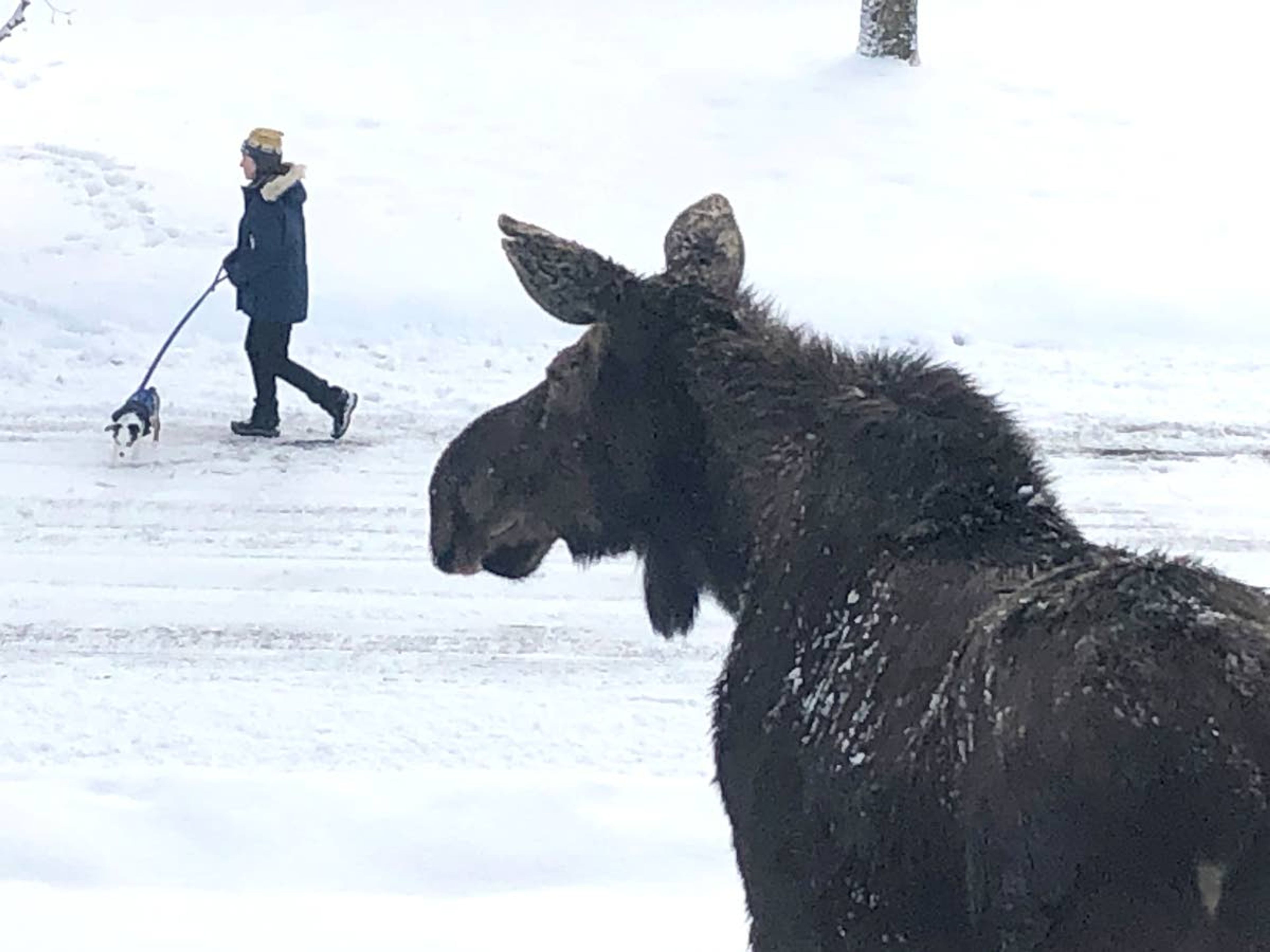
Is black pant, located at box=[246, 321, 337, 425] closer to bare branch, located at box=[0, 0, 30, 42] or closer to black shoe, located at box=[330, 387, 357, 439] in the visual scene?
black shoe, located at box=[330, 387, 357, 439]

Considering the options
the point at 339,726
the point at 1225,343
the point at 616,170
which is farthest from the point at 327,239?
the point at 339,726

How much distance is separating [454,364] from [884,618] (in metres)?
9.40

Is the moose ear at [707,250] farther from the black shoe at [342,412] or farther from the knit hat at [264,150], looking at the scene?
the knit hat at [264,150]

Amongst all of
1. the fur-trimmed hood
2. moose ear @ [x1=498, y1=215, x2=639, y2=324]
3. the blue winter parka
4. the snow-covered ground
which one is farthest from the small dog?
moose ear @ [x1=498, y1=215, x2=639, y2=324]

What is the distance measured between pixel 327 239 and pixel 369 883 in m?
9.97

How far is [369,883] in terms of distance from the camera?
540 centimetres

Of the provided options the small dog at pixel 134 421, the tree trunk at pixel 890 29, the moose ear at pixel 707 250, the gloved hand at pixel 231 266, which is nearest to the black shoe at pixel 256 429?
the small dog at pixel 134 421

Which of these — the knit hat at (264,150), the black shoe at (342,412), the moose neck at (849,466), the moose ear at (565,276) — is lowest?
the black shoe at (342,412)

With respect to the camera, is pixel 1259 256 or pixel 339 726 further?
pixel 1259 256

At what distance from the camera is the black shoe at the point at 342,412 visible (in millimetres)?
10492

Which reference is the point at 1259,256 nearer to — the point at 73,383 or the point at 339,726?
the point at 73,383

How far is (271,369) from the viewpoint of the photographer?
1073 centimetres

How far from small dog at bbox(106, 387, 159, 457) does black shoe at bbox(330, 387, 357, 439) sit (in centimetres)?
96

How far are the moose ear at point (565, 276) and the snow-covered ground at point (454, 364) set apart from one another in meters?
2.06
